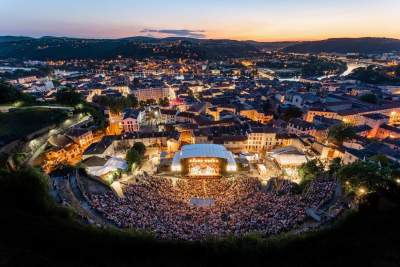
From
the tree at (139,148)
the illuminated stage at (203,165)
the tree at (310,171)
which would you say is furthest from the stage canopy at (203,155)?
the tree at (310,171)

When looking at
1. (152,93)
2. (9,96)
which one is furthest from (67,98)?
(152,93)

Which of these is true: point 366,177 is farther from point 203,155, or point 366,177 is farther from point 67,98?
point 67,98

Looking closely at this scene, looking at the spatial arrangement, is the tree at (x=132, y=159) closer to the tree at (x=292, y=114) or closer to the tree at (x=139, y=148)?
the tree at (x=139, y=148)

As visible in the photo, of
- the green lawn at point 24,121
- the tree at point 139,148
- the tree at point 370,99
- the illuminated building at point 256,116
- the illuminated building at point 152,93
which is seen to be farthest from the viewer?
the illuminated building at point 152,93

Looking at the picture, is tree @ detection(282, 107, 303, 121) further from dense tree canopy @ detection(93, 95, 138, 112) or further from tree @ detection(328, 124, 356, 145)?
dense tree canopy @ detection(93, 95, 138, 112)

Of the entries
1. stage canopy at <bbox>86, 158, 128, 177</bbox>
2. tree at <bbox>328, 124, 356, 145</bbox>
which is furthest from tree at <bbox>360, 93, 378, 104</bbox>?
stage canopy at <bbox>86, 158, 128, 177</bbox>
